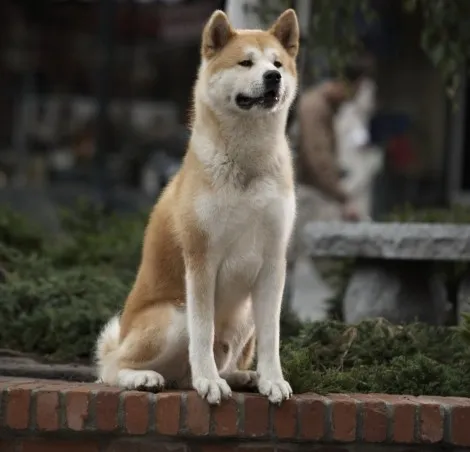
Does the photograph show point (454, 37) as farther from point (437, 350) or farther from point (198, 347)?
point (198, 347)

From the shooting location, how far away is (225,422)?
427cm

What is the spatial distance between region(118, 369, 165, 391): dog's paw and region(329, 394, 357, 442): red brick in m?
0.61

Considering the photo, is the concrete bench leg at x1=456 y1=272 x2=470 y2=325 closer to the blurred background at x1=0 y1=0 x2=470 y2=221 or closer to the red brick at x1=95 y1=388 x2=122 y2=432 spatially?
the red brick at x1=95 y1=388 x2=122 y2=432

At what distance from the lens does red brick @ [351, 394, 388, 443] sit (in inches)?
170

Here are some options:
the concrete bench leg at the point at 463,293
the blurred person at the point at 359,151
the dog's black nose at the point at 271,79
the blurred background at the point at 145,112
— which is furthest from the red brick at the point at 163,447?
the blurred person at the point at 359,151

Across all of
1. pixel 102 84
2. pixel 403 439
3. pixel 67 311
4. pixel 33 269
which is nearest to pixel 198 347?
pixel 403 439

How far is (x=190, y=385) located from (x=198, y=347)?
35cm

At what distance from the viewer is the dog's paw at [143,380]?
4352 mm

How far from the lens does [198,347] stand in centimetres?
419

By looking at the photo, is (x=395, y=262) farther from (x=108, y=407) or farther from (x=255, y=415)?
(x=108, y=407)

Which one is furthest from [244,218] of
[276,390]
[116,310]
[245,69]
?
[116,310]

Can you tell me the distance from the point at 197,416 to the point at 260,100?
109cm

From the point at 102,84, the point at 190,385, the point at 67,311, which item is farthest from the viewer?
the point at 102,84

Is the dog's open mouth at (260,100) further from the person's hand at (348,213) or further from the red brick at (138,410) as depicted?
the person's hand at (348,213)
